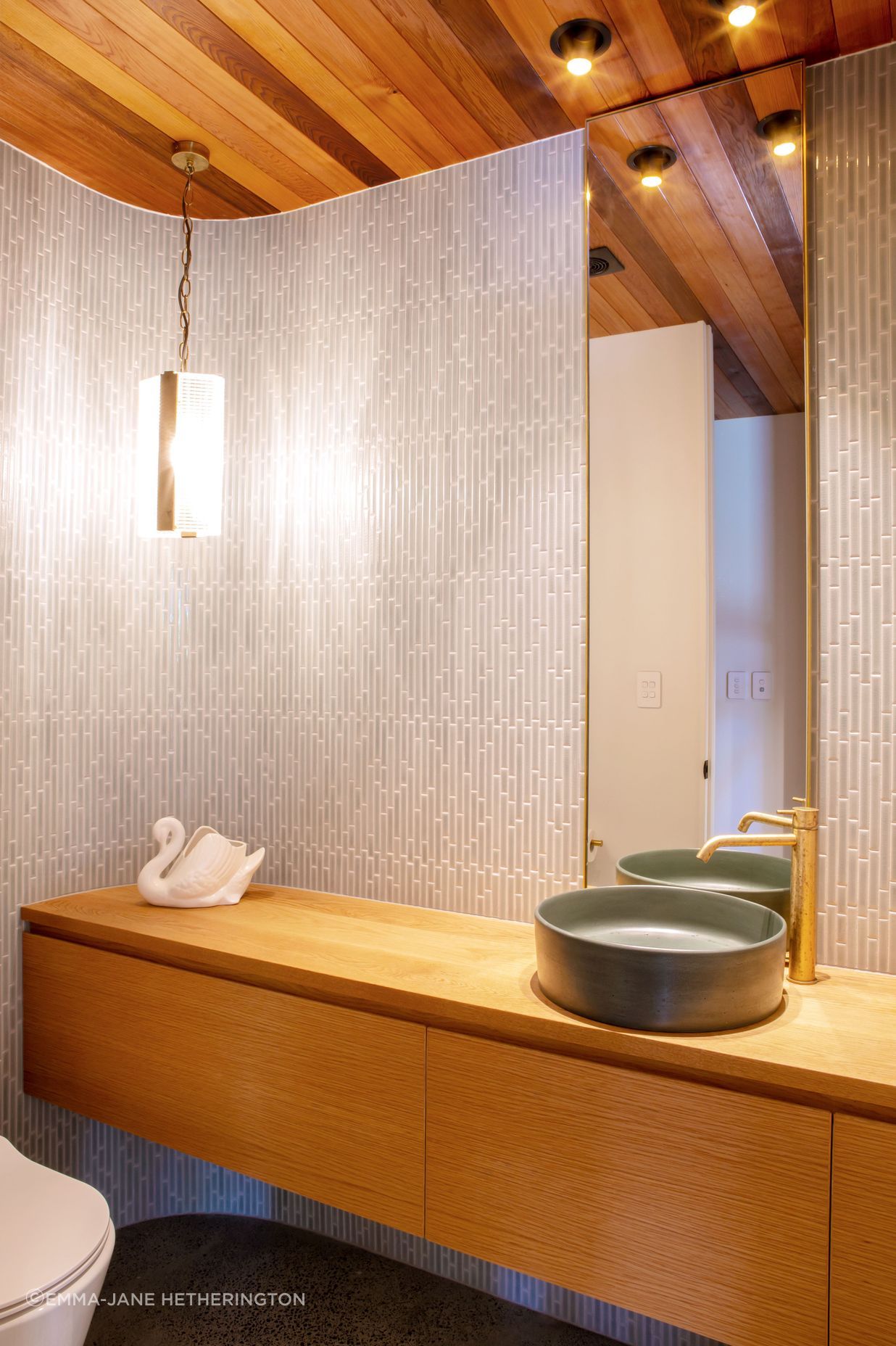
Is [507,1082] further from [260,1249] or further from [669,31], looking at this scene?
[669,31]

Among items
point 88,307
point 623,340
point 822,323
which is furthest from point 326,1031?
point 88,307

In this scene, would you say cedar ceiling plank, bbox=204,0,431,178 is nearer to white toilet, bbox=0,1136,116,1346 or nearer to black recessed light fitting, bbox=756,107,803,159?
black recessed light fitting, bbox=756,107,803,159

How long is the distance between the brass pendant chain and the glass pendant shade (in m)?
0.15

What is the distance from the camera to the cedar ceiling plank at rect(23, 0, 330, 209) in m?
1.55

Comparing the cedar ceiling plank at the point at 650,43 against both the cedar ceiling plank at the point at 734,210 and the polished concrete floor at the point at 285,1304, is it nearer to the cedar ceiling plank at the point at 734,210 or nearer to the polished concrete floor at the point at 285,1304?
the cedar ceiling plank at the point at 734,210

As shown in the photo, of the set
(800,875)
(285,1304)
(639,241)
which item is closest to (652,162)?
(639,241)

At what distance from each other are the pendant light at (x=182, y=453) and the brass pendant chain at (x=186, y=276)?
14 cm

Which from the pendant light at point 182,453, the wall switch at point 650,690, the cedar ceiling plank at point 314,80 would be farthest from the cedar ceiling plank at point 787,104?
the pendant light at point 182,453

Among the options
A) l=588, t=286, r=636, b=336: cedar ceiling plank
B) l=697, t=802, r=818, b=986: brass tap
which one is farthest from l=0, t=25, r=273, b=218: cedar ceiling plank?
l=697, t=802, r=818, b=986: brass tap

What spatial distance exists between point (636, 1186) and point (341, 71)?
1959mm

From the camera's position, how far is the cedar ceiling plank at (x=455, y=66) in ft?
4.98

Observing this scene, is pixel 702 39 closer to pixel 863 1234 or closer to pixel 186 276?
pixel 186 276

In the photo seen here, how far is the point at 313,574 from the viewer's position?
7.20 ft

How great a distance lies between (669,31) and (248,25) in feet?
2.39
